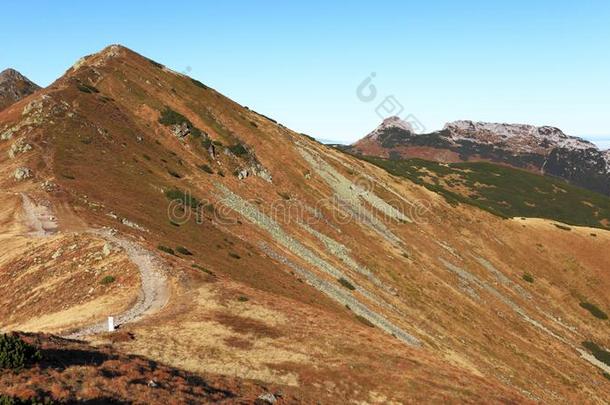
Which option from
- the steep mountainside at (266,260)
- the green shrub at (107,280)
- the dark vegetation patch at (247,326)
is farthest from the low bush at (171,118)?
the dark vegetation patch at (247,326)

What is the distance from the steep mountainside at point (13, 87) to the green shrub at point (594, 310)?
576 ft

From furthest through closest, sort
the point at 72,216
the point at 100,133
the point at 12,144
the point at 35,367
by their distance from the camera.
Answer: the point at 100,133
the point at 12,144
the point at 72,216
the point at 35,367

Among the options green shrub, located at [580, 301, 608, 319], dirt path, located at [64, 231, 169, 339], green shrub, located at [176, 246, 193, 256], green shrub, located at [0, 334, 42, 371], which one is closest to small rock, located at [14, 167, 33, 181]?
dirt path, located at [64, 231, 169, 339]

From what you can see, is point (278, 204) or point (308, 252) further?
point (278, 204)

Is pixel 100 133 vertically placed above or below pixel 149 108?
below

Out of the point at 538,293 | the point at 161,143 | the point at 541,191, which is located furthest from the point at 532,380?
the point at 541,191

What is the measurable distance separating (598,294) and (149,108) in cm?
9374

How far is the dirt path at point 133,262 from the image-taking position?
2792cm

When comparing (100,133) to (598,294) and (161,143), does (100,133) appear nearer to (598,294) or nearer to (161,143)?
(161,143)

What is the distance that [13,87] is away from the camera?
160375 millimetres

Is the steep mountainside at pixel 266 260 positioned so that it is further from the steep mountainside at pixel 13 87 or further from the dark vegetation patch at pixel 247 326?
the steep mountainside at pixel 13 87

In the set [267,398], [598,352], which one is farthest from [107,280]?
[598,352]

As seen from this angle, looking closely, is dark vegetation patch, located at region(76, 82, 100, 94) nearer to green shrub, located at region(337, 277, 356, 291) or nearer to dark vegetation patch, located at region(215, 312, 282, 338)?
green shrub, located at region(337, 277, 356, 291)

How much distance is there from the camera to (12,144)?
190ft
